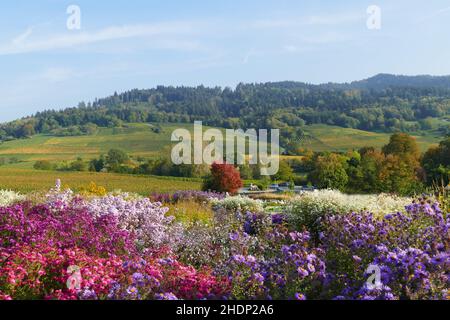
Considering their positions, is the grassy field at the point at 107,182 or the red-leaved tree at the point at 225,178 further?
the grassy field at the point at 107,182

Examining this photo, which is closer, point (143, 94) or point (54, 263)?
point (54, 263)

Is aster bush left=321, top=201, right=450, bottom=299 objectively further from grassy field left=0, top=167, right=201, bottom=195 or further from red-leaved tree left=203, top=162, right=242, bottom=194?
grassy field left=0, top=167, right=201, bottom=195

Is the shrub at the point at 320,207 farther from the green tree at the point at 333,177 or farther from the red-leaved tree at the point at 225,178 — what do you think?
the green tree at the point at 333,177

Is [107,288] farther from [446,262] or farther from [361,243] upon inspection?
[446,262]

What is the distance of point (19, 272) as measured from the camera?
202 inches

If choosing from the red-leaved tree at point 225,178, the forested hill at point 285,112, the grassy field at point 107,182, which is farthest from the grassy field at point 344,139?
the red-leaved tree at point 225,178

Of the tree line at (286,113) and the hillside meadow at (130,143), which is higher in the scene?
the tree line at (286,113)

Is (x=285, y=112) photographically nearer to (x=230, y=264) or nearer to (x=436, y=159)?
(x=436, y=159)

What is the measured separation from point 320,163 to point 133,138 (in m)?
70.9

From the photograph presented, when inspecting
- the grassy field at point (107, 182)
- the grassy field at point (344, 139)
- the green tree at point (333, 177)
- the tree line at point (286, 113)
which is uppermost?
the tree line at point (286, 113)

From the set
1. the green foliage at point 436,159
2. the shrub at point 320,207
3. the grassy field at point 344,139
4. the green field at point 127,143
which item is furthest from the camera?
the green field at point 127,143

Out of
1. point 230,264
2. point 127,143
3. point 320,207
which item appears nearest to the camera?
point 230,264

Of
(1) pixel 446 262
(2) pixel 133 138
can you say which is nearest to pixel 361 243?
(1) pixel 446 262

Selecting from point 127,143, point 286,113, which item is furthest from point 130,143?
point 286,113
